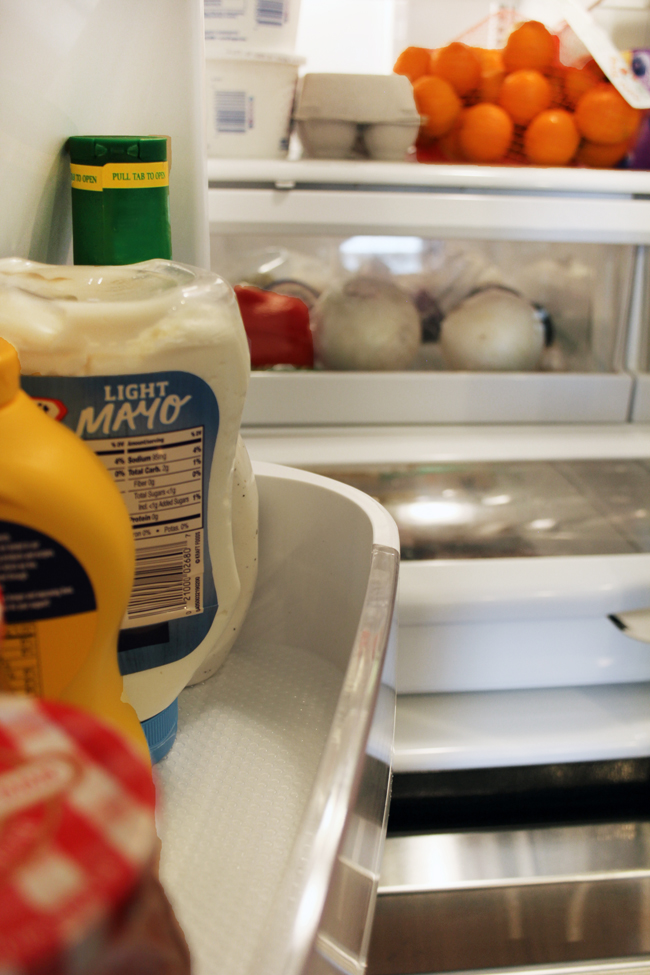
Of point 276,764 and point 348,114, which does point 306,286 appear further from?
point 276,764

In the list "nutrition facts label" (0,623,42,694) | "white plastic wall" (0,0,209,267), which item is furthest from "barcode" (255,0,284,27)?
"nutrition facts label" (0,623,42,694)

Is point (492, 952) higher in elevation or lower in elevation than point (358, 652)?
lower

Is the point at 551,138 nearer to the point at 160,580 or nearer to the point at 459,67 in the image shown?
the point at 459,67

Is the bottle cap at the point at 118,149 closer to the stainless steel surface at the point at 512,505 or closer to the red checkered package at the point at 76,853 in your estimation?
the red checkered package at the point at 76,853

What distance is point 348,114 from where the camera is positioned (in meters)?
1.04

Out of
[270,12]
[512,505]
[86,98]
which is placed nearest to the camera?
[86,98]

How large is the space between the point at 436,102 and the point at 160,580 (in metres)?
1.03

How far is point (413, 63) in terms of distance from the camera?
115 centimetres

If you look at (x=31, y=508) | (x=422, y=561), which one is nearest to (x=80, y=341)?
(x=31, y=508)

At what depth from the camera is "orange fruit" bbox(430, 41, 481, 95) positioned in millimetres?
1113

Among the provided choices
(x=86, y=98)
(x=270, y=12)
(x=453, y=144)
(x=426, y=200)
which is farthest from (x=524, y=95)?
(x=86, y=98)

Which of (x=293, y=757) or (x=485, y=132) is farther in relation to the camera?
(x=485, y=132)

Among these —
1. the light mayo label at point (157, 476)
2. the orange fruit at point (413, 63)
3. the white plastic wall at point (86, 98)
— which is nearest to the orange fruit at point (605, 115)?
the orange fruit at point (413, 63)

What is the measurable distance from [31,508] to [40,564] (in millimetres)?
18
